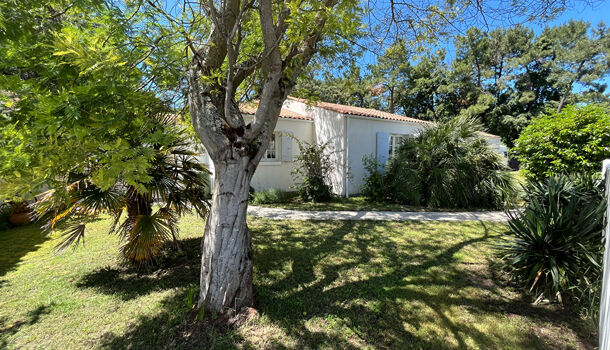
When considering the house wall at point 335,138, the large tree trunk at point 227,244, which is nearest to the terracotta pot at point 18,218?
the large tree trunk at point 227,244

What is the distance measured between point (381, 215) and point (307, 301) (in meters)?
5.18

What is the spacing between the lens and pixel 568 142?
6668mm

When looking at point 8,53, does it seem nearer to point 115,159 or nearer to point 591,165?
point 115,159

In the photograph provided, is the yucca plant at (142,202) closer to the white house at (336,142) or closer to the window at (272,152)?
the white house at (336,142)

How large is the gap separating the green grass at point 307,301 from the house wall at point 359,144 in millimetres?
5597

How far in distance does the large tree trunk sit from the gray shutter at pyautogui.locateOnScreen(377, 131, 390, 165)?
9.75 metres

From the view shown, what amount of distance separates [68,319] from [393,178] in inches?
385

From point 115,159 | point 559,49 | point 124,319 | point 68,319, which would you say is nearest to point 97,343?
point 124,319

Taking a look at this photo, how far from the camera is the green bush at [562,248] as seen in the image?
3414mm

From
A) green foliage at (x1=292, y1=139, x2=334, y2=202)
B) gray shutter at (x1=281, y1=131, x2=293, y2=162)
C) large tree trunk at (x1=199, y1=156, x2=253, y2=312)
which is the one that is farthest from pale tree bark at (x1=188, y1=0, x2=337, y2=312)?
gray shutter at (x1=281, y1=131, x2=293, y2=162)

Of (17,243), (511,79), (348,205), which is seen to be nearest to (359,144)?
(348,205)

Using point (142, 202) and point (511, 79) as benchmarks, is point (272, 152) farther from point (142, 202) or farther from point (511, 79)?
point (511, 79)

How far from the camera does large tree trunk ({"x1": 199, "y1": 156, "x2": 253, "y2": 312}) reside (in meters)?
3.21

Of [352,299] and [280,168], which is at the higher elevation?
[280,168]
